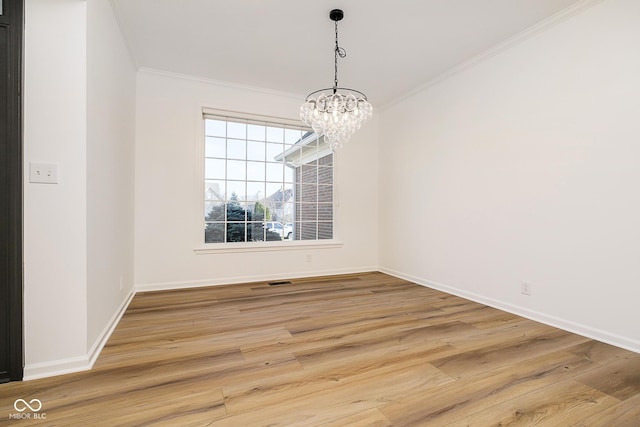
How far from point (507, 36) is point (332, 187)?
2810mm

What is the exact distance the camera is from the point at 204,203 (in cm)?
395

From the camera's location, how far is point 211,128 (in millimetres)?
4062

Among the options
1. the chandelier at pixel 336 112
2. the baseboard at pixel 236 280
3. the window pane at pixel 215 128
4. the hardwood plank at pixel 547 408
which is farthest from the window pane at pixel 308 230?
the hardwood plank at pixel 547 408

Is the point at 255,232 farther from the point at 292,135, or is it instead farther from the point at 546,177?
the point at 546,177

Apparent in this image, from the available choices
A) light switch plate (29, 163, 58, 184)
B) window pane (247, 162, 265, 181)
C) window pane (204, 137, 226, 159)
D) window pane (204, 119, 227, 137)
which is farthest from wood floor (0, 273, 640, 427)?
window pane (204, 119, 227, 137)

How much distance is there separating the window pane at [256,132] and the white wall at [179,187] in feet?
0.78

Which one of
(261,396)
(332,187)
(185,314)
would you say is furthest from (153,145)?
(261,396)

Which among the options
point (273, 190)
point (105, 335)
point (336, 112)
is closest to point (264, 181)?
point (273, 190)

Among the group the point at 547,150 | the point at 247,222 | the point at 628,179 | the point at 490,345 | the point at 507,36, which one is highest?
the point at 507,36

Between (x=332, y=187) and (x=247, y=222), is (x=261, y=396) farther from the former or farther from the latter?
(x=332, y=187)

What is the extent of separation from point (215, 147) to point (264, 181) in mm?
826

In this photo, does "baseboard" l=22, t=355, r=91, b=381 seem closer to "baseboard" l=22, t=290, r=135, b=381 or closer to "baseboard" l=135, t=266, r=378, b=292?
"baseboard" l=22, t=290, r=135, b=381

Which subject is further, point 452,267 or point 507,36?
point 452,267

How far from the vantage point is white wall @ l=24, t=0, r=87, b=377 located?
166cm
